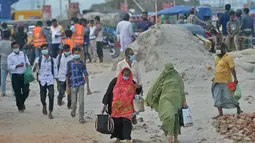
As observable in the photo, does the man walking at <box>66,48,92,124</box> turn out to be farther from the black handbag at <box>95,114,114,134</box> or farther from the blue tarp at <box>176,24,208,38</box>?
the blue tarp at <box>176,24,208,38</box>

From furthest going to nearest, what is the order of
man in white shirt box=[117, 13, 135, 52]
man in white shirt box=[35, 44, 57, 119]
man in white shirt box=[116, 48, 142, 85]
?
man in white shirt box=[117, 13, 135, 52]
man in white shirt box=[35, 44, 57, 119]
man in white shirt box=[116, 48, 142, 85]

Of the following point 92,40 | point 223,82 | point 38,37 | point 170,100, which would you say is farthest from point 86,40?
point 170,100

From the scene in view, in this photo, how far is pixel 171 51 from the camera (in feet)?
58.7

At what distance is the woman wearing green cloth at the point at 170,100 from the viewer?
10.8m

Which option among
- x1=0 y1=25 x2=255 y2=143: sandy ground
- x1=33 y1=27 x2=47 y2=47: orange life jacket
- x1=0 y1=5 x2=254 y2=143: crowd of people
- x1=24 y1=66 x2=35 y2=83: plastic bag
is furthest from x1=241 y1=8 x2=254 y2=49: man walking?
x1=24 y1=66 x2=35 y2=83: plastic bag

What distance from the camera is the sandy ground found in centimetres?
1180

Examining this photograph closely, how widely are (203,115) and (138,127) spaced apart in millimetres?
1365

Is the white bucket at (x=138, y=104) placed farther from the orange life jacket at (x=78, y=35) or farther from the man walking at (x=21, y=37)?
the man walking at (x=21, y=37)

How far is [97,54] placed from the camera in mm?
27766

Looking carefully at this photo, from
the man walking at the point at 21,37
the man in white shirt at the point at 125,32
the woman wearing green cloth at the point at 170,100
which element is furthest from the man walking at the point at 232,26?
the woman wearing green cloth at the point at 170,100

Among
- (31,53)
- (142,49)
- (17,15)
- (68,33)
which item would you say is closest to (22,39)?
(31,53)

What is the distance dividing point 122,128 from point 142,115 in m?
2.74

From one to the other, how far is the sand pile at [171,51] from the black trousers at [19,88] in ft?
12.4

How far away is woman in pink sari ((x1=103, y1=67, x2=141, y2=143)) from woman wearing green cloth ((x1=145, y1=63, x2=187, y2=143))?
1.44ft
